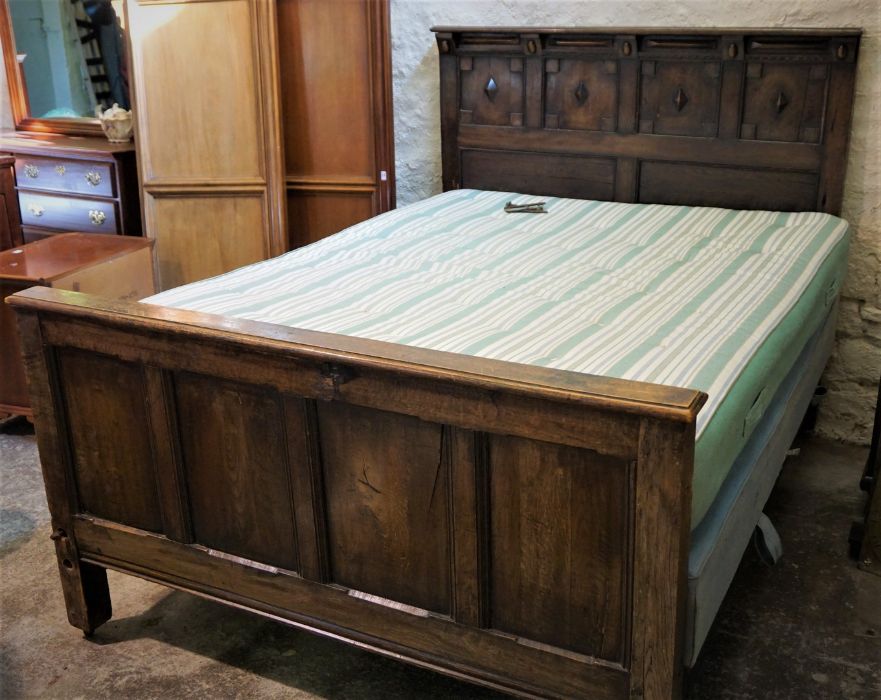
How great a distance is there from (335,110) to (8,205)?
1538 millimetres

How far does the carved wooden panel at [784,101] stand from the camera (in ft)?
10.6

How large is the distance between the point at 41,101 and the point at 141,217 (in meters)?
1.05

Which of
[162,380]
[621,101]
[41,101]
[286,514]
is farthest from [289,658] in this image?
[41,101]

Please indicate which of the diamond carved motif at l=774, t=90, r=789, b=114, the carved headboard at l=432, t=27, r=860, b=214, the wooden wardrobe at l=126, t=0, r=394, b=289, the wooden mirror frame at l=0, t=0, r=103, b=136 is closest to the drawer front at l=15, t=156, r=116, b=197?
the wooden wardrobe at l=126, t=0, r=394, b=289

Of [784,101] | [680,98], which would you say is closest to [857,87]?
[784,101]

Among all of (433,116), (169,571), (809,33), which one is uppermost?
(809,33)

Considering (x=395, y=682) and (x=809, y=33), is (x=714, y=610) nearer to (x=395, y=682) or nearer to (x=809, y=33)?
(x=395, y=682)

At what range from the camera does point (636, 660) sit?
170 centimetres

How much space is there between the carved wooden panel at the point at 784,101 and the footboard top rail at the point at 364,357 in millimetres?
1993

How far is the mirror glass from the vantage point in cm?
455

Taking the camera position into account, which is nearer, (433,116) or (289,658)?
(289,658)

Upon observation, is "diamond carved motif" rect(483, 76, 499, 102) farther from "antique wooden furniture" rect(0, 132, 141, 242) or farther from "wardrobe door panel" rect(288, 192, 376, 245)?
"antique wooden furniture" rect(0, 132, 141, 242)

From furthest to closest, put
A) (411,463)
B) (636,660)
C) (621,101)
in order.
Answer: (621,101) → (411,463) → (636,660)

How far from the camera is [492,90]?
3691 mm
